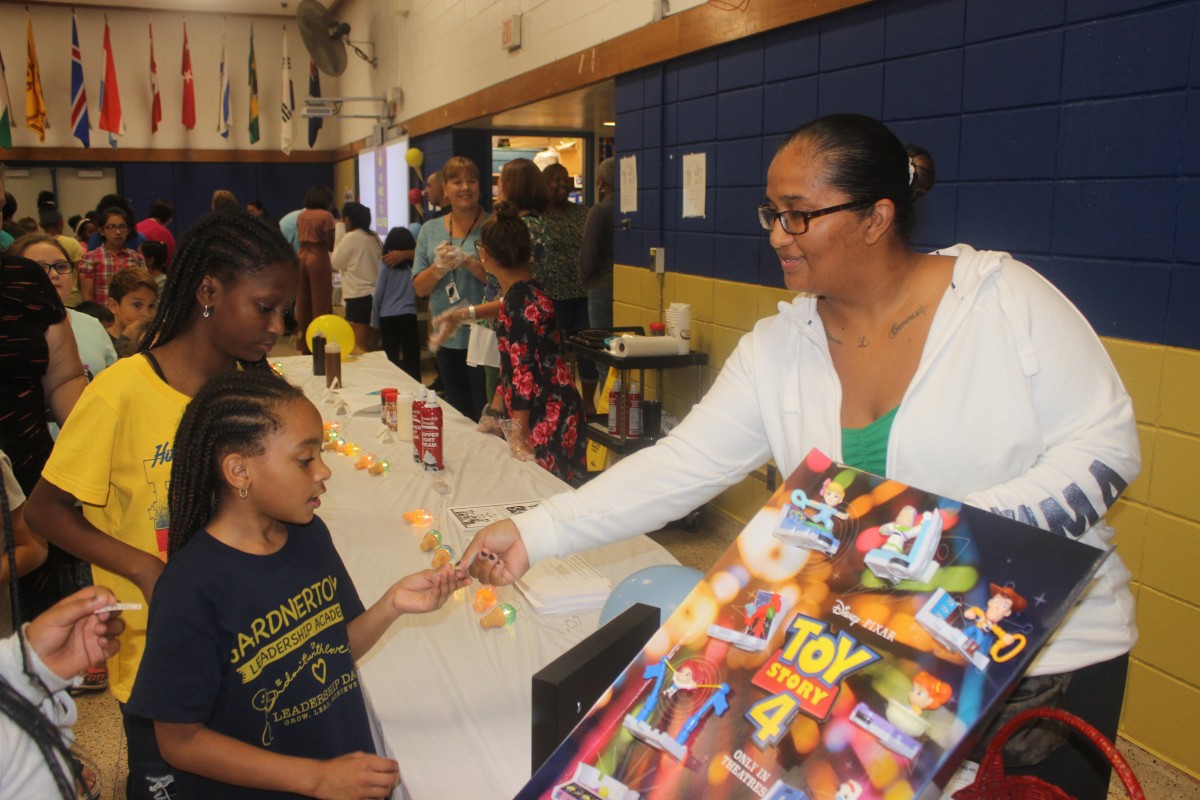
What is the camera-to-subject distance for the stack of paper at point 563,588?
1.83 metres

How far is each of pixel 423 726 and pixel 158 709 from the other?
1.41 ft

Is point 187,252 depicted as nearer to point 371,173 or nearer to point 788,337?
point 788,337

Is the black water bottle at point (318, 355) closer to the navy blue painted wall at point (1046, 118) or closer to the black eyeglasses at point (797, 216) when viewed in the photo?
the navy blue painted wall at point (1046, 118)

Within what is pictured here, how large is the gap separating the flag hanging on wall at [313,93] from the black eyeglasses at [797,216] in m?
12.8

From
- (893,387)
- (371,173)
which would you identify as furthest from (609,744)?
(371,173)

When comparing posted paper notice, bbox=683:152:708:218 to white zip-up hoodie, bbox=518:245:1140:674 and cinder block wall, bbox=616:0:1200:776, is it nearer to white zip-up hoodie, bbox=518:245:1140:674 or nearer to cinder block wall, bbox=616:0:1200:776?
cinder block wall, bbox=616:0:1200:776

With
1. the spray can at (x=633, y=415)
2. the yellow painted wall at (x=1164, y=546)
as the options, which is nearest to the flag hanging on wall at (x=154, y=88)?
the spray can at (x=633, y=415)

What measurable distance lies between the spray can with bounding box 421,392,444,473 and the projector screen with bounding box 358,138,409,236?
255 inches

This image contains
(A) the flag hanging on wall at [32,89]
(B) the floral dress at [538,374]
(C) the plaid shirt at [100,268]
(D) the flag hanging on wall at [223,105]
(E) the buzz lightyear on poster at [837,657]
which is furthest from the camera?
(D) the flag hanging on wall at [223,105]

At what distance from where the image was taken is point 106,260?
243 inches

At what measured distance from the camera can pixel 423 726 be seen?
1.46 m

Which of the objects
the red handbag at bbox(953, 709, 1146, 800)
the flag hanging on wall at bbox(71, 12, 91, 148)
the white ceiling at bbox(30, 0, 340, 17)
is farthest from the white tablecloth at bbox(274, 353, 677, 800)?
the flag hanging on wall at bbox(71, 12, 91, 148)

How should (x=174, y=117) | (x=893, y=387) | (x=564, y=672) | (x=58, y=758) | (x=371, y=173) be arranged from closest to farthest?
(x=58, y=758)
(x=564, y=672)
(x=893, y=387)
(x=371, y=173)
(x=174, y=117)

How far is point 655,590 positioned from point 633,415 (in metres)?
2.74
